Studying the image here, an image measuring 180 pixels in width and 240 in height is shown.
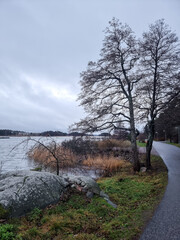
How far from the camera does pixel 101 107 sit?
8.55 m

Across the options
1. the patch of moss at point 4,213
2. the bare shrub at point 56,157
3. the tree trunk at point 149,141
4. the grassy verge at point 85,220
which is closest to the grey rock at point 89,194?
the grassy verge at point 85,220

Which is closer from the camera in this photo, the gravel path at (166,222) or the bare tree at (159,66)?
the gravel path at (166,222)

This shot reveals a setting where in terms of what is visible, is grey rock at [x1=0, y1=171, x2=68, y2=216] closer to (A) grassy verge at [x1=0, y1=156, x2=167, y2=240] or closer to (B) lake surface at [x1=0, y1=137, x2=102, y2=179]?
(A) grassy verge at [x1=0, y1=156, x2=167, y2=240]

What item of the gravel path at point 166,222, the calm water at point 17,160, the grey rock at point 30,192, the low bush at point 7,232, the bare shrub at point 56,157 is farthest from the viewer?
the bare shrub at point 56,157

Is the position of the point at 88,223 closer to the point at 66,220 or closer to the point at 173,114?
the point at 66,220

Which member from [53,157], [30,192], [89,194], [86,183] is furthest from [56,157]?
[30,192]

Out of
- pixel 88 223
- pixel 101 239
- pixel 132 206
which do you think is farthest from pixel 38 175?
pixel 132 206

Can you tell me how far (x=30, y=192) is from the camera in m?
3.67

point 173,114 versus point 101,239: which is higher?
point 173,114

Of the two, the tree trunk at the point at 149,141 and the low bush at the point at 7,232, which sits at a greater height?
the tree trunk at the point at 149,141

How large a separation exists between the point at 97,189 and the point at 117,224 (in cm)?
156

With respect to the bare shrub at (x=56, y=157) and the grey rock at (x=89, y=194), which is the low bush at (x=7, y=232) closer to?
the grey rock at (x=89, y=194)

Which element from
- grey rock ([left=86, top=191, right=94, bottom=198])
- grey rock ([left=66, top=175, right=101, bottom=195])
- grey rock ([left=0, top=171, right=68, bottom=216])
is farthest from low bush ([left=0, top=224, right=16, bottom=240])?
grey rock ([left=66, top=175, right=101, bottom=195])

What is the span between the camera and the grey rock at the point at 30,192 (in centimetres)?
335
